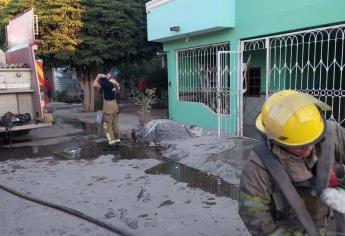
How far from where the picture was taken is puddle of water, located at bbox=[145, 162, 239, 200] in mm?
4961

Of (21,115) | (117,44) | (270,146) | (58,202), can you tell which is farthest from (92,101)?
(270,146)

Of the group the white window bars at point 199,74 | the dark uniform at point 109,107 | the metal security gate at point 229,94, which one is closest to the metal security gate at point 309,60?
the metal security gate at point 229,94

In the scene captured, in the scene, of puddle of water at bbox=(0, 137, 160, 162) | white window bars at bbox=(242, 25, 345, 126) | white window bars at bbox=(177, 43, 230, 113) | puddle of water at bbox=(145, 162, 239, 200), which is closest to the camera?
puddle of water at bbox=(145, 162, 239, 200)

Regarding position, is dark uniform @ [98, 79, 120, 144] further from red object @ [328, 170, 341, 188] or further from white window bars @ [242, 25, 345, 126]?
red object @ [328, 170, 341, 188]

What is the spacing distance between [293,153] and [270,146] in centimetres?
11

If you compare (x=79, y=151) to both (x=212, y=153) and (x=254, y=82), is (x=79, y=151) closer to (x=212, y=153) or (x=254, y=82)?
(x=212, y=153)

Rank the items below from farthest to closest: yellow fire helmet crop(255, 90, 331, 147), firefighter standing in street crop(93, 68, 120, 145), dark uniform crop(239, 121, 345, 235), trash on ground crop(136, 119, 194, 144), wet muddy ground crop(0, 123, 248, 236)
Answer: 1. trash on ground crop(136, 119, 194, 144)
2. firefighter standing in street crop(93, 68, 120, 145)
3. wet muddy ground crop(0, 123, 248, 236)
4. dark uniform crop(239, 121, 345, 235)
5. yellow fire helmet crop(255, 90, 331, 147)

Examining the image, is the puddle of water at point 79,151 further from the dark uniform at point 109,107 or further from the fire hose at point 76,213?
the fire hose at point 76,213

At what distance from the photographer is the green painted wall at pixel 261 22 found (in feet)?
20.5

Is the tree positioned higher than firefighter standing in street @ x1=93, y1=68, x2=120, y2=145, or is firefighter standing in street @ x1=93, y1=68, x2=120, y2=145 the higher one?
the tree

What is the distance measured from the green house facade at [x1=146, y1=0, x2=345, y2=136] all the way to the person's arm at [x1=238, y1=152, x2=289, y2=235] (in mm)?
4851

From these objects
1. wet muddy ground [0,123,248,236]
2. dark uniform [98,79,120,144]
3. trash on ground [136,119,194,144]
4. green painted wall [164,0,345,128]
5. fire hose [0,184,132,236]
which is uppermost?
green painted wall [164,0,345,128]

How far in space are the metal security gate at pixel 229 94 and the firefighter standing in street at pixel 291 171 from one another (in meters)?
6.36

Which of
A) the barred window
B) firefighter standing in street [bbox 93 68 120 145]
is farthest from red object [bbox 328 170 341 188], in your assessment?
the barred window
